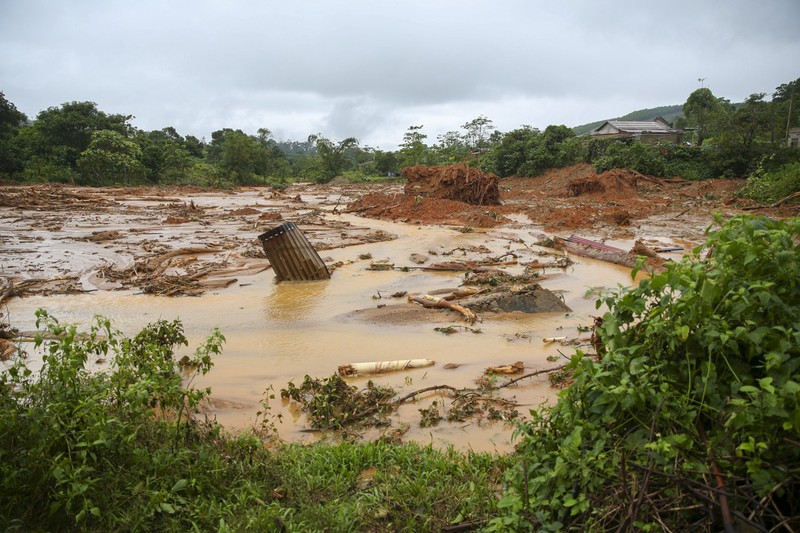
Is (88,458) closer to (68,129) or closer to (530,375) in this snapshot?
(530,375)

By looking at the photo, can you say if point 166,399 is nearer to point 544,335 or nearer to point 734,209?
point 544,335

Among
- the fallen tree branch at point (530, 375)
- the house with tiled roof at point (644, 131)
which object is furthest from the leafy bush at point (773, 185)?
the house with tiled roof at point (644, 131)

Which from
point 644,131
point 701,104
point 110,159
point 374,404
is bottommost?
point 374,404

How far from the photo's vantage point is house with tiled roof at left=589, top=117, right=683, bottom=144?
40066mm

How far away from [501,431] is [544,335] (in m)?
2.92

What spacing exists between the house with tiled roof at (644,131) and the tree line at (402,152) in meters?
1.75

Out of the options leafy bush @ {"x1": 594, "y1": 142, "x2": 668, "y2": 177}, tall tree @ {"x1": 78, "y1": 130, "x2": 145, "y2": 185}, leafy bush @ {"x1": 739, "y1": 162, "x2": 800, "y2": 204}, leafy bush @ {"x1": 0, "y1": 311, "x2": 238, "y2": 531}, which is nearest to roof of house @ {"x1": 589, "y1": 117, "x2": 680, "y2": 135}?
leafy bush @ {"x1": 594, "y1": 142, "x2": 668, "y2": 177}

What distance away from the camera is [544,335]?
6984mm

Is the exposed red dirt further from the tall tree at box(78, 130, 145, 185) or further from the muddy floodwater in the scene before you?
the tall tree at box(78, 130, 145, 185)

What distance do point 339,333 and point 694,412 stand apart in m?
5.73

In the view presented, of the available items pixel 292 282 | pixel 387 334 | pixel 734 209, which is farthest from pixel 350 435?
pixel 734 209

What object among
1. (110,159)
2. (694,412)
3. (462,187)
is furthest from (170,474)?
(110,159)

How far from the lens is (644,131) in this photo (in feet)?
134

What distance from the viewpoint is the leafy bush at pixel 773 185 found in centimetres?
1833
